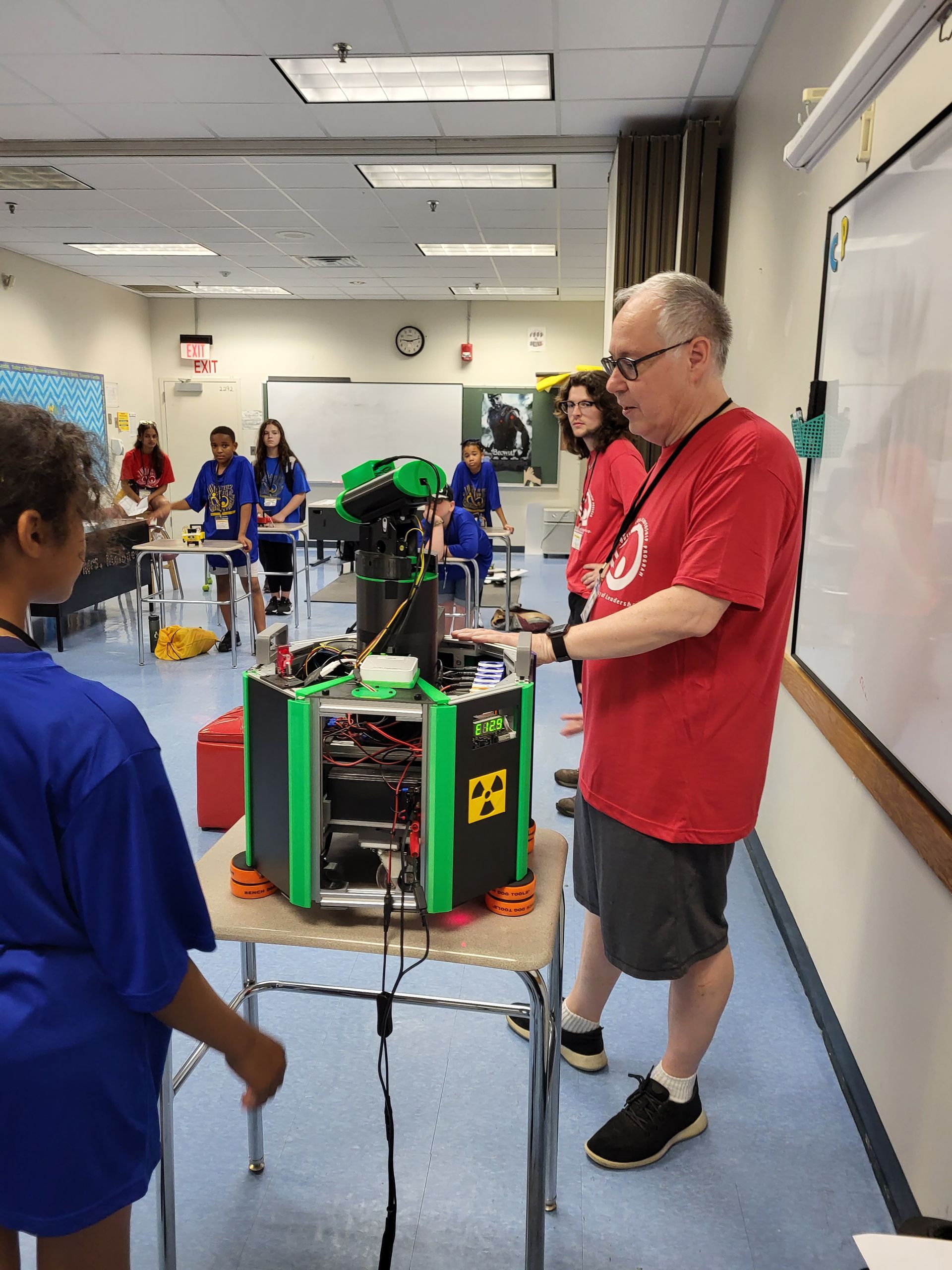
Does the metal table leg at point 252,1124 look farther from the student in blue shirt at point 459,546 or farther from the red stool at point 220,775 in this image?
the student in blue shirt at point 459,546

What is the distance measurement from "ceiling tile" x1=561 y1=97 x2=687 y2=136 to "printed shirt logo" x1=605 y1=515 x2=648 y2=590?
11.6 feet

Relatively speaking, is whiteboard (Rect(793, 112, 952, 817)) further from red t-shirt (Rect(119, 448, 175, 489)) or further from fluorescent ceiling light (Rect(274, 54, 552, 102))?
red t-shirt (Rect(119, 448, 175, 489))

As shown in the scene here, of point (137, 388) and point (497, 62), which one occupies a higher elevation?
point (497, 62)

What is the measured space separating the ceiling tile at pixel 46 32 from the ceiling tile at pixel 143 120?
601 mm

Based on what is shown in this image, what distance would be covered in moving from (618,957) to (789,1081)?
688 mm

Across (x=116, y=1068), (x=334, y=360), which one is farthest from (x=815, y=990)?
(x=334, y=360)

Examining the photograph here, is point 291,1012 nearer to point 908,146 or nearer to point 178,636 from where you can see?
point 908,146

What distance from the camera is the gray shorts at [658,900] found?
1522mm

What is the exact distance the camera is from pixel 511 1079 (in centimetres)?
193

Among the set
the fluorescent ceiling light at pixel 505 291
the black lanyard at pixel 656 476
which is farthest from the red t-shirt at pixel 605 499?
the fluorescent ceiling light at pixel 505 291

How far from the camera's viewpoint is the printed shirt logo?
1.48m

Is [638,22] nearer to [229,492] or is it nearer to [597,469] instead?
[597,469]

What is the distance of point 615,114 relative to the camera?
14.2 feet

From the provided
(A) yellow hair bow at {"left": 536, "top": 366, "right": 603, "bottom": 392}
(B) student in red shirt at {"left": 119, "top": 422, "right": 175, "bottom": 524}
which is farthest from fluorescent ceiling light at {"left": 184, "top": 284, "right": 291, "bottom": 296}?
(A) yellow hair bow at {"left": 536, "top": 366, "right": 603, "bottom": 392}
